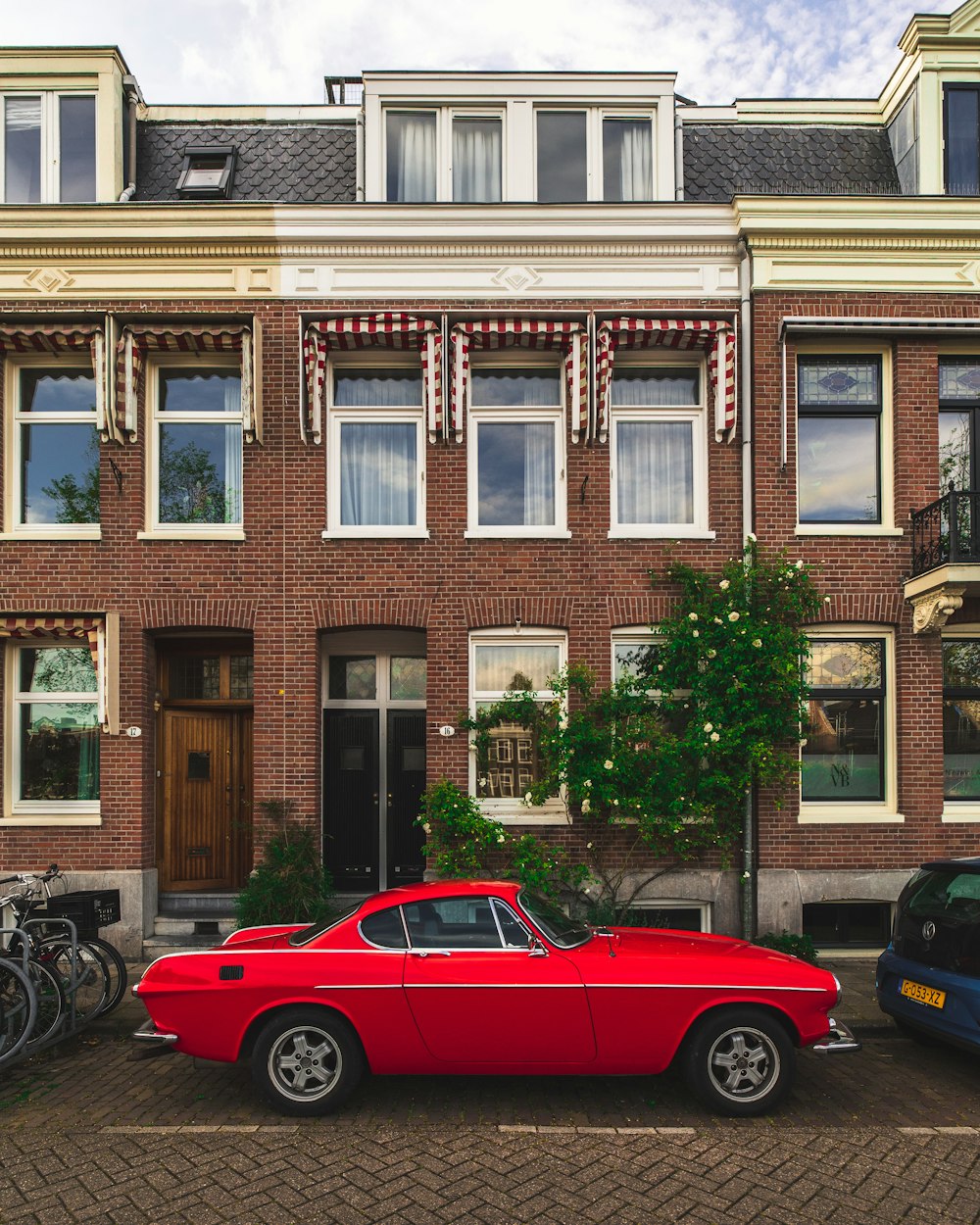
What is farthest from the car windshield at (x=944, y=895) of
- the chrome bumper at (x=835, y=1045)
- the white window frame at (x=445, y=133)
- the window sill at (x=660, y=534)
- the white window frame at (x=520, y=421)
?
the white window frame at (x=445, y=133)

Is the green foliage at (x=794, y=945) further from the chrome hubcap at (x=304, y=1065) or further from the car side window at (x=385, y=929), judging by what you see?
the chrome hubcap at (x=304, y=1065)

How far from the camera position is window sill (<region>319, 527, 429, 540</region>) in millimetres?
10027

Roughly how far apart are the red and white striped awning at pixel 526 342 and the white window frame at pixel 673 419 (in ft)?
1.97

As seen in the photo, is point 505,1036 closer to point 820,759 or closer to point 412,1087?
point 412,1087

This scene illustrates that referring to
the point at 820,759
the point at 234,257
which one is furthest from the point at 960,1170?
the point at 234,257

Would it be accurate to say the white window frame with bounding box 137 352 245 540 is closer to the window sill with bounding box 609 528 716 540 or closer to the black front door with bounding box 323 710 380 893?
the black front door with bounding box 323 710 380 893

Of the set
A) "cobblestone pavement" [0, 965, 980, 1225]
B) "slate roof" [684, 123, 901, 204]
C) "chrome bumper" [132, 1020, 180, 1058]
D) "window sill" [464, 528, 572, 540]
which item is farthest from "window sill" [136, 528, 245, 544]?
"slate roof" [684, 123, 901, 204]

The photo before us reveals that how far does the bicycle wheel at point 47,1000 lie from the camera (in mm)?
6492

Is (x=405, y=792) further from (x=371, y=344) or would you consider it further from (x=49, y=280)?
(x=49, y=280)

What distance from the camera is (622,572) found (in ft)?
32.9

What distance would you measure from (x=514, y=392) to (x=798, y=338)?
339 cm

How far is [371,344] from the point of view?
33.0 feet

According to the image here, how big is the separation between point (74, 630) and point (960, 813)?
409 inches

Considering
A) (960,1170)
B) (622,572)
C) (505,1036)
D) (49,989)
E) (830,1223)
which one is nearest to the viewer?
(830,1223)
